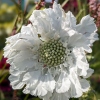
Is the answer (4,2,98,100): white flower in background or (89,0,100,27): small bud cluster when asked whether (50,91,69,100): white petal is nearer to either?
(4,2,98,100): white flower in background

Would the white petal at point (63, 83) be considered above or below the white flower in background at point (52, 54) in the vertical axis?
below

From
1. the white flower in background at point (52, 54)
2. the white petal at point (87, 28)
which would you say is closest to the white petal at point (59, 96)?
the white flower in background at point (52, 54)

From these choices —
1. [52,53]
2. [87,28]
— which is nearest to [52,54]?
[52,53]

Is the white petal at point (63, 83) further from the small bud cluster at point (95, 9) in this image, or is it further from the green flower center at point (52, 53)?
the small bud cluster at point (95, 9)

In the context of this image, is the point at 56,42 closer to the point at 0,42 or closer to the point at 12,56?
the point at 12,56

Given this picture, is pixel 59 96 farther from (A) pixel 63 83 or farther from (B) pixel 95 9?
(B) pixel 95 9

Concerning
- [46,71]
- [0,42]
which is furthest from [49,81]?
[0,42]

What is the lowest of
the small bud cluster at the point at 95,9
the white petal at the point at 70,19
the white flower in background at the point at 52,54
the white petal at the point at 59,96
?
the white petal at the point at 59,96

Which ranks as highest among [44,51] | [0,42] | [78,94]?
[0,42]
